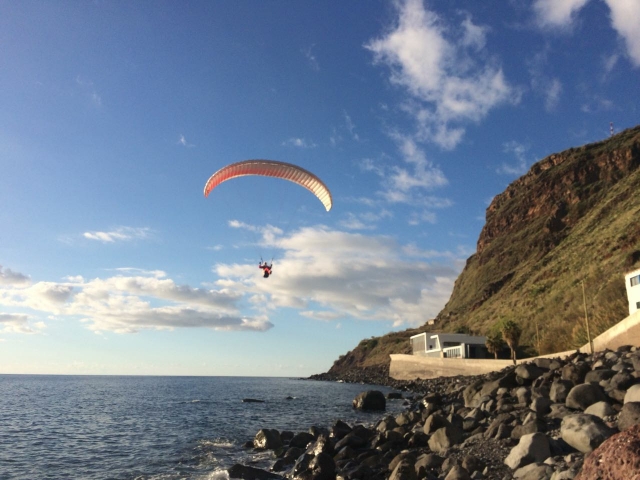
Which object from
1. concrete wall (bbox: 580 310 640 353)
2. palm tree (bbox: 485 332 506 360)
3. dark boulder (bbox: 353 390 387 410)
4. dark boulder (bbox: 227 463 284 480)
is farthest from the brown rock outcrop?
palm tree (bbox: 485 332 506 360)

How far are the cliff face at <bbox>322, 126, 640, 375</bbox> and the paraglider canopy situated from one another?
24.0m

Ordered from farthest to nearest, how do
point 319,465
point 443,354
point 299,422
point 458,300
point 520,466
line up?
1. point 458,300
2. point 443,354
3. point 299,422
4. point 319,465
5. point 520,466

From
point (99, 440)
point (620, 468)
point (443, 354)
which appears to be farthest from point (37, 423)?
point (443, 354)

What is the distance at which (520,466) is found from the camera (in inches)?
461

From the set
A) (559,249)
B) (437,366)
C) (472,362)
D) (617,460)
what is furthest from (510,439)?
(559,249)

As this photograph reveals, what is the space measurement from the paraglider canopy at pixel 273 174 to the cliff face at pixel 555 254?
78.8 feet

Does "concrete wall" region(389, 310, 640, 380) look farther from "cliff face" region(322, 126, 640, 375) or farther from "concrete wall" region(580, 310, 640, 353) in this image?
"cliff face" region(322, 126, 640, 375)

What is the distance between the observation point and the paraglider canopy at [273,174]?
32.2m

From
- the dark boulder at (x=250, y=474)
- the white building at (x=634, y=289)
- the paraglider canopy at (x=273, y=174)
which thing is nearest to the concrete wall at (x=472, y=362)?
the white building at (x=634, y=289)

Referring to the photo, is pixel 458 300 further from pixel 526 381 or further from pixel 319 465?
pixel 319 465

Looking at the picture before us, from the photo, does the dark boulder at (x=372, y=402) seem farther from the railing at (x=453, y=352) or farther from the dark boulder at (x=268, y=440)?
the railing at (x=453, y=352)

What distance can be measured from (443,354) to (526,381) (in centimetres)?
5004

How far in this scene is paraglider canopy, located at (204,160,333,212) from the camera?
106 ft

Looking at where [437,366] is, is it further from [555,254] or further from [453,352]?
[555,254]
